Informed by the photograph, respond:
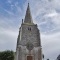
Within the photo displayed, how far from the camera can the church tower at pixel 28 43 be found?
1860 inches

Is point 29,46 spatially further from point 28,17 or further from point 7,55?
point 7,55

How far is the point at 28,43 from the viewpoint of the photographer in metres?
48.1

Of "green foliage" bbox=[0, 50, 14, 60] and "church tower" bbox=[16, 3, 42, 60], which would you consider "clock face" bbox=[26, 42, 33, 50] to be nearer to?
"church tower" bbox=[16, 3, 42, 60]

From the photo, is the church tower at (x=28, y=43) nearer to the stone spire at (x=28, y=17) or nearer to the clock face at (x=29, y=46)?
the clock face at (x=29, y=46)

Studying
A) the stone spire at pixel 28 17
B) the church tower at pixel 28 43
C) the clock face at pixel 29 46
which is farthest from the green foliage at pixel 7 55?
the stone spire at pixel 28 17

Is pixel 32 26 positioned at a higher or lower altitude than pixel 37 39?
higher

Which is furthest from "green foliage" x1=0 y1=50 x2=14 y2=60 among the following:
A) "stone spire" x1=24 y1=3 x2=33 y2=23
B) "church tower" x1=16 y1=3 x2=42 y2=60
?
"stone spire" x1=24 y1=3 x2=33 y2=23

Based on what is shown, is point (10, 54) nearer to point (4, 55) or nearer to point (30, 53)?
point (4, 55)

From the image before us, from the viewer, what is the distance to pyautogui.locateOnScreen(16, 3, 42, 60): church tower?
155 ft

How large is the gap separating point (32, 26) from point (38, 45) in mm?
6190

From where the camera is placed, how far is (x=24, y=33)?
49375 mm

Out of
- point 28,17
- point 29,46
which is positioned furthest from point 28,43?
point 28,17

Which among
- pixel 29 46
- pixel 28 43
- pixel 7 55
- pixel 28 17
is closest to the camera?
pixel 29 46

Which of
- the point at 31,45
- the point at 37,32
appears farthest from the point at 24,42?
the point at 37,32
